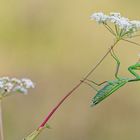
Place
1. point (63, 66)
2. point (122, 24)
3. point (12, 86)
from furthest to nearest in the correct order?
point (63, 66) < point (122, 24) < point (12, 86)

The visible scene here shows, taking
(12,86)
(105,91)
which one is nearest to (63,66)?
(105,91)

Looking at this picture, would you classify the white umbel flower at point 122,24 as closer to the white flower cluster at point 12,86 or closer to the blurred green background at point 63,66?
the white flower cluster at point 12,86

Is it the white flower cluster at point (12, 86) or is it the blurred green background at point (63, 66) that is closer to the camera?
the white flower cluster at point (12, 86)

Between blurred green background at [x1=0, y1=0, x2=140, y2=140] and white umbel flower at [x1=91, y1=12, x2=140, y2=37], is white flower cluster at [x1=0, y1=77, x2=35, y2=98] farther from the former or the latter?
blurred green background at [x1=0, y1=0, x2=140, y2=140]

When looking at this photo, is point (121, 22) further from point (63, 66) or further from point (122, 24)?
point (63, 66)

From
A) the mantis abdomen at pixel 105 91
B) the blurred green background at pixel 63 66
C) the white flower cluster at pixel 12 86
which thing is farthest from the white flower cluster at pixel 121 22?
the blurred green background at pixel 63 66

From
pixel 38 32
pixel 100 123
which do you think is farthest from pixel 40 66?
pixel 100 123

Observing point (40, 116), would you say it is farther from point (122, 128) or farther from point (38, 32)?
point (38, 32)

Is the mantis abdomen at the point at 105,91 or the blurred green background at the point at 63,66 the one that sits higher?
the blurred green background at the point at 63,66
